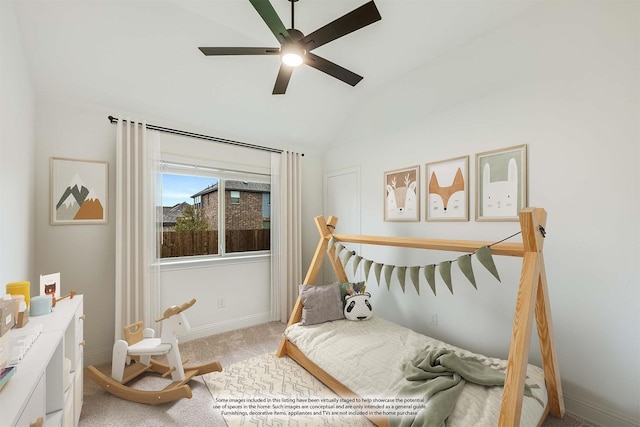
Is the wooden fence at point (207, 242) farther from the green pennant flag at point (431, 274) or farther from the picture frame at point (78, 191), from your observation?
the green pennant flag at point (431, 274)

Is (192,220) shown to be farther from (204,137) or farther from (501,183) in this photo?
(501,183)

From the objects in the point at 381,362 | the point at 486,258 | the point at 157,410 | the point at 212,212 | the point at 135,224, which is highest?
the point at 212,212

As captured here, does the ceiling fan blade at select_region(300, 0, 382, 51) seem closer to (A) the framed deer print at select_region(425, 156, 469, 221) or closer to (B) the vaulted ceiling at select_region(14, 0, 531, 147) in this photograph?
(B) the vaulted ceiling at select_region(14, 0, 531, 147)

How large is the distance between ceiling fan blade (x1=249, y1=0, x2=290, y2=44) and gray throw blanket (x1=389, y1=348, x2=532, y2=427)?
7.33ft

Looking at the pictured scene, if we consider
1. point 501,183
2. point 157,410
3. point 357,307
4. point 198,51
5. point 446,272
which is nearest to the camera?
point 446,272

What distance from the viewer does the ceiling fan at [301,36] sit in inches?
53.2

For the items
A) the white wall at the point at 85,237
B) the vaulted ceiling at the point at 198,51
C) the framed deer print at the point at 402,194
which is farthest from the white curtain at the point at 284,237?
the framed deer print at the point at 402,194

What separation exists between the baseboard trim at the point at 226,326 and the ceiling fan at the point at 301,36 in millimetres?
2721

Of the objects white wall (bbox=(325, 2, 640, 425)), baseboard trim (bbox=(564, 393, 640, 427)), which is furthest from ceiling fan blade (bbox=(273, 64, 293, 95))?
baseboard trim (bbox=(564, 393, 640, 427))

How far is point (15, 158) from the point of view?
164 cm

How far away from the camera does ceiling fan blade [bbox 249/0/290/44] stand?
51.5 inches

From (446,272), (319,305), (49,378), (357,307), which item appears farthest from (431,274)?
(49,378)

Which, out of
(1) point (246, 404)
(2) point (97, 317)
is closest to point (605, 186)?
(1) point (246, 404)

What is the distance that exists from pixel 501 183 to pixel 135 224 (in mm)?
3262
